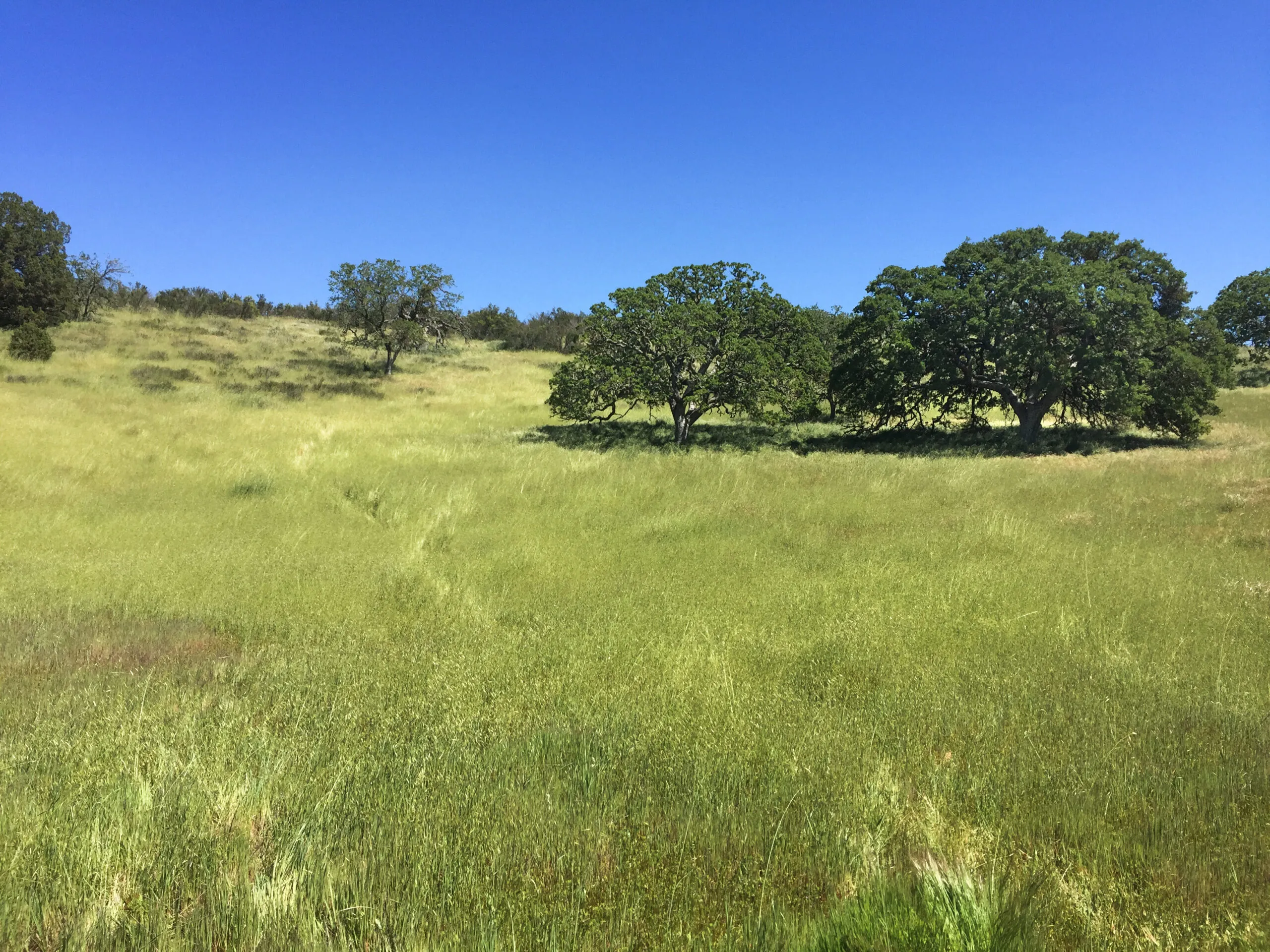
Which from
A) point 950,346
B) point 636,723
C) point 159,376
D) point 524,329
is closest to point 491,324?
point 524,329

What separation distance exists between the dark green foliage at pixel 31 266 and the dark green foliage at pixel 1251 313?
6724cm

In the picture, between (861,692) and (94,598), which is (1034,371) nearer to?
(861,692)

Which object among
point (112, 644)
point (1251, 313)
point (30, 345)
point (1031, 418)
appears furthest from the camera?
point (1251, 313)

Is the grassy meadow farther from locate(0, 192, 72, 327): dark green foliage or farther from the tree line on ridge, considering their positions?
locate(0, 192, 72, 327): dark green foliage

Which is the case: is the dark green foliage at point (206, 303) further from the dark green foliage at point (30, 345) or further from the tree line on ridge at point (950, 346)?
the tree line on ridge at point (950, 346)

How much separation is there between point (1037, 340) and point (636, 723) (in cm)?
2438

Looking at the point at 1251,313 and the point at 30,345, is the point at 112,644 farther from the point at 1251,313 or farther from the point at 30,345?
the point at 1251,313

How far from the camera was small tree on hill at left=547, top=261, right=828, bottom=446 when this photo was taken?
24703mm

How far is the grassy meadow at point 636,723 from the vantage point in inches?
106

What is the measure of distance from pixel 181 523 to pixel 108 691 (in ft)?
26.7

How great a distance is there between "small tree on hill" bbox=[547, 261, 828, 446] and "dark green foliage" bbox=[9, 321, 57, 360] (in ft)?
96.2

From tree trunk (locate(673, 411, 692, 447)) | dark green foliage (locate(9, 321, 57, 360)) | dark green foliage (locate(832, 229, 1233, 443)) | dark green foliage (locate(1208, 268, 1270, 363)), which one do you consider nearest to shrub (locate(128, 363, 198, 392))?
dark green foliage (locate(9, 321, 57, 360))

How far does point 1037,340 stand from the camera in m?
22.9

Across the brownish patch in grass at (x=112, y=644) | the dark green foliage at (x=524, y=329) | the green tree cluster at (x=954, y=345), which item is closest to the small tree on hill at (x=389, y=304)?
the dark green foliage at (x=524, y=329)
